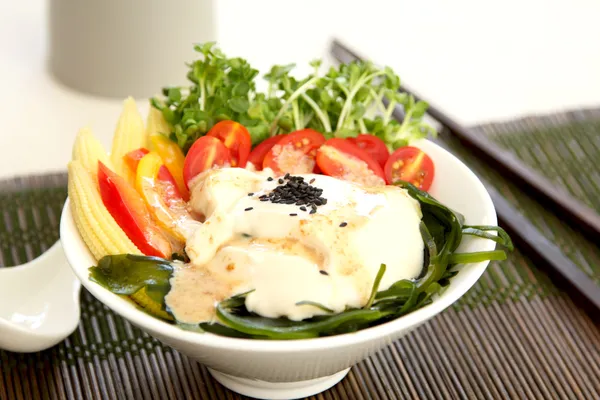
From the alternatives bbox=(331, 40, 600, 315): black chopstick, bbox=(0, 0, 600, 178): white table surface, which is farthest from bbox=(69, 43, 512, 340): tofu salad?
bbox=(0, 0, 600, 178): white table surface

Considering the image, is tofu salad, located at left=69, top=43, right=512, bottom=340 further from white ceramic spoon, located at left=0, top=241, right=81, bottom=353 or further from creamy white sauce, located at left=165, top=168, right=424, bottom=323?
white ceramic spoon, located at left=0, top=241, right=81, bottom=353

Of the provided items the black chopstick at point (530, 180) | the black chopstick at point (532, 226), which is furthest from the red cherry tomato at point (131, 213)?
the black chopstick at point (530, 180)

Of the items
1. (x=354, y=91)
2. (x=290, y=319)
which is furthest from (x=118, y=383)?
(x=354, y=91)

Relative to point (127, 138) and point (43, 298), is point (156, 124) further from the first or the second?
point (43, 298)

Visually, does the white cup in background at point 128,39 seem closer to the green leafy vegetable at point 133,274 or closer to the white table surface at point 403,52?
the white table surface at point 403,52

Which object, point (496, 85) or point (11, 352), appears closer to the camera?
point (11, 352)

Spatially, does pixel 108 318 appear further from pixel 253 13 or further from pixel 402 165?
pixel 253 13

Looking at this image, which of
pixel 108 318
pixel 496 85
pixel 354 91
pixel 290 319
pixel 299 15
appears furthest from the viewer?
pixel 299 15
